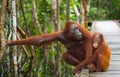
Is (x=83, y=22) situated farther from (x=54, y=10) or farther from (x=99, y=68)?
(x=99, y=68)

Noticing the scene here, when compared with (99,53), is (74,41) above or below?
above

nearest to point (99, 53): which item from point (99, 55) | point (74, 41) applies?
point (99, 55)

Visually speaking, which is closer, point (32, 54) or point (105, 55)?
point (105, 55)

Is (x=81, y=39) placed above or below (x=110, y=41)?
above

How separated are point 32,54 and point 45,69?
153cm

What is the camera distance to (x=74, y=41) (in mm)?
4996

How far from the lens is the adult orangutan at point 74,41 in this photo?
188 inches

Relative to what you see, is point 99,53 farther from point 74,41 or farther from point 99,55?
point 74,41

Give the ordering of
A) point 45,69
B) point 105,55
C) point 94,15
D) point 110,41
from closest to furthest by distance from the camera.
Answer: point 105,55 < point 110,41 < point 45,69 < point 94,15

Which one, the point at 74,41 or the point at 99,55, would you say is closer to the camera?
the point at 99,55

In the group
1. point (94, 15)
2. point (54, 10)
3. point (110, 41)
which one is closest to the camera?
point (54, 10)

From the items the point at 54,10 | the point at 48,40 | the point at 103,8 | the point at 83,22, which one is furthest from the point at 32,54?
the point at 103,8

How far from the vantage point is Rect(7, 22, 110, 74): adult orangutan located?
4766mm

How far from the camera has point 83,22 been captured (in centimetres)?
807
